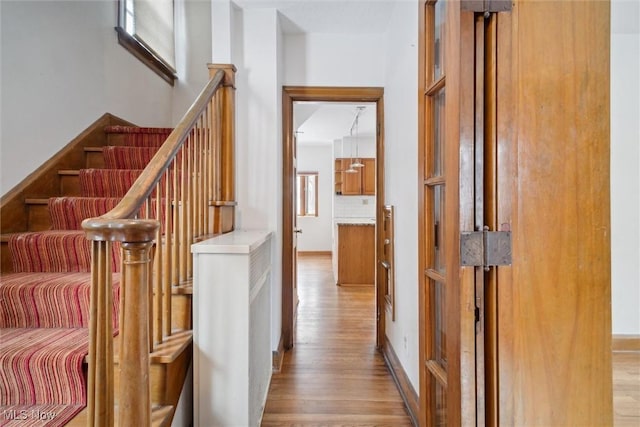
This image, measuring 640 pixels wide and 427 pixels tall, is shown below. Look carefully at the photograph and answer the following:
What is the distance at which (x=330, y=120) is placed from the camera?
5.15 meters

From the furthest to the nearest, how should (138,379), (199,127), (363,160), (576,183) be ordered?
1. (363,160)
2. (199,127)
3. (138,379)
4. (576,183)

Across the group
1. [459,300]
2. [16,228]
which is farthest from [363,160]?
[459,300]

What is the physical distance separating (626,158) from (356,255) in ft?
10.8

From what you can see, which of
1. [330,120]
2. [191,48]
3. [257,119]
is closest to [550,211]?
[257,119]

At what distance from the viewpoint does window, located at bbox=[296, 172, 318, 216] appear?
26.8ft

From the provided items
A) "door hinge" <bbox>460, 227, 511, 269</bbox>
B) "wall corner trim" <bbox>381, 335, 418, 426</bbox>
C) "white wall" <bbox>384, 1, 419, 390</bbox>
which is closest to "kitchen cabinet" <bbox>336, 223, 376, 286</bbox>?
"wall corner trim" <bbox>381, 335, 418, 426</bbox>

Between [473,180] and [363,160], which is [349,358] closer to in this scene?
[473,180]

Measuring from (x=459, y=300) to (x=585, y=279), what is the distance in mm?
276

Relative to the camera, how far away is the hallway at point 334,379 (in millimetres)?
1867

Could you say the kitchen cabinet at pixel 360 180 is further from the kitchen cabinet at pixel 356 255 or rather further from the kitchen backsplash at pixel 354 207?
the kitchen cabinet at pixel 356 255

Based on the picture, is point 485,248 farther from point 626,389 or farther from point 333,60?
point 333,60

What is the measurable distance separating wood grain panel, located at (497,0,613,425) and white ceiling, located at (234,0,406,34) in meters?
1.88

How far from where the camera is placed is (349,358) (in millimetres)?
2574

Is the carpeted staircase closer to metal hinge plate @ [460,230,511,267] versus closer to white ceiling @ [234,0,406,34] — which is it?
metal hinge plate @ [460,230,511,267]
